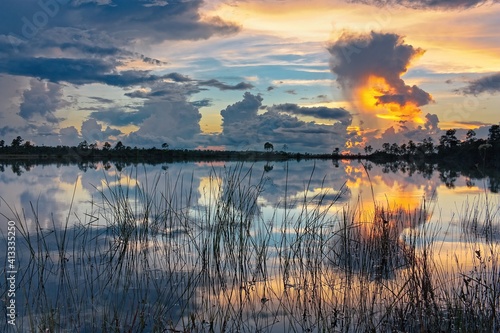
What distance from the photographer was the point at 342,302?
550 centimetres

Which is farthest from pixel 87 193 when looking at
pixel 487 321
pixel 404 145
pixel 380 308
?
pixel 404 145

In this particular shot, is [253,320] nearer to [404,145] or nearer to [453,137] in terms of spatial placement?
[453,137]

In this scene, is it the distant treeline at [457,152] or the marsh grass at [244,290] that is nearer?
the marsh grass at [244,290]

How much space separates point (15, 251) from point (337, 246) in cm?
570

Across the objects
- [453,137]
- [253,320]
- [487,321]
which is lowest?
[253,320]

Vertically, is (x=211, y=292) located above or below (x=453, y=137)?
below

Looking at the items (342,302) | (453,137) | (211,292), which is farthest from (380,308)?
(453,137)

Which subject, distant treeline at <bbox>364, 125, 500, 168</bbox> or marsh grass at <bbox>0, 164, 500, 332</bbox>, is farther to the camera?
distant treeline at <bbox>364, 125, 500, 168</bbox>

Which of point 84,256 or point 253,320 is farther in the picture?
point 84,256

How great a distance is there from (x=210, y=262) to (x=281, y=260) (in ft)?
3.93

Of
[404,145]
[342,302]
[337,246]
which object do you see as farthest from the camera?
[404,145]

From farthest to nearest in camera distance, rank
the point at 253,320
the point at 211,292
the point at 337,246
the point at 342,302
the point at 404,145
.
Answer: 1. the point at 404,145
2. the point at 337,246
3. the point at 211,292
4. the point at 342,302
5. the point at 253,320

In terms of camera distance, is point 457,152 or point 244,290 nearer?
point 244,290

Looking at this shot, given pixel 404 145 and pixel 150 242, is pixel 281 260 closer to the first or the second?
pixel 150 242
